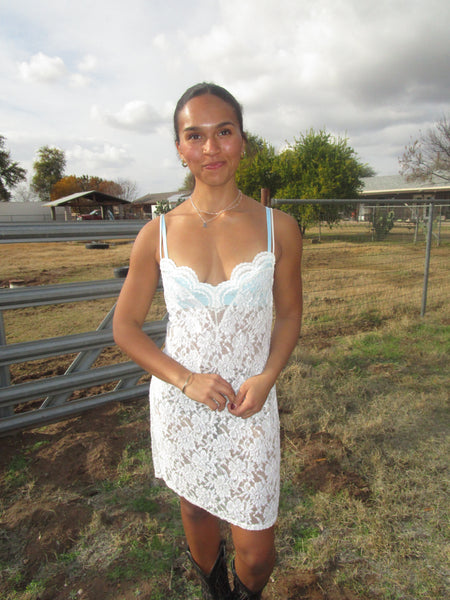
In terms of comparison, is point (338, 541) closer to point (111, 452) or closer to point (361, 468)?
point (361, 468)

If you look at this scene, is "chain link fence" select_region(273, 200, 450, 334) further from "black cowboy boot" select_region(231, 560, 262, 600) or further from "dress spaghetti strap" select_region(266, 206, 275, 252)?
"black cowboy boot" select_region(231, 560, 262, 600)

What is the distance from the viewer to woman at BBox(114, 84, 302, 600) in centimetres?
126

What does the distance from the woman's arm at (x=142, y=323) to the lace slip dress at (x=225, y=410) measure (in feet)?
0.20

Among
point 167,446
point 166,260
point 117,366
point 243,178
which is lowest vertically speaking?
point 117,366

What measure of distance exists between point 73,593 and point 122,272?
7.77 ft

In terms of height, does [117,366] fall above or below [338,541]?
above

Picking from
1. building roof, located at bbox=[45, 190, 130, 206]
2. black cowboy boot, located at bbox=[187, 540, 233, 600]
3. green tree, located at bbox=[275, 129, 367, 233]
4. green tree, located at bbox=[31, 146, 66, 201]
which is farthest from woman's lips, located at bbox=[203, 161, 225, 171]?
green tree, located at bbox=[31, 146, 66, 201]

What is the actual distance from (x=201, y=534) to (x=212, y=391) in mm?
698

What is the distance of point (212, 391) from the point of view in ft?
3.85

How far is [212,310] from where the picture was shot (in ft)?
4.17

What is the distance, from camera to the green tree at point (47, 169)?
62.2m

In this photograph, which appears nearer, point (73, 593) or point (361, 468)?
point (73, 593)

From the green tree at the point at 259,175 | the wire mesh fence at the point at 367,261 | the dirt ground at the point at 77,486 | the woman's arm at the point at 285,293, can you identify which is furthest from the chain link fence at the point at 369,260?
the green tree at the point at 259,175

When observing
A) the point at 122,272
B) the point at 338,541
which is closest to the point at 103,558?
the point at 338,541
